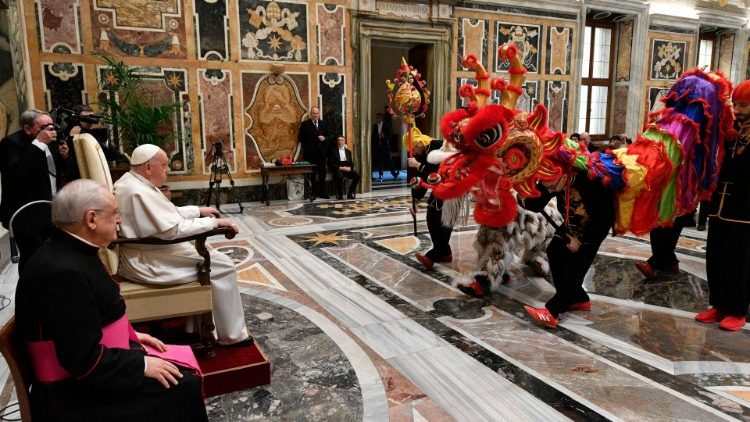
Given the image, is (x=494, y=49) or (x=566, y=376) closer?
(x=566, y=376)

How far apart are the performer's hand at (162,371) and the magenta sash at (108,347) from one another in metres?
0.10

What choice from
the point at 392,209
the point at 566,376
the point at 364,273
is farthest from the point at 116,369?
the point at 392,209

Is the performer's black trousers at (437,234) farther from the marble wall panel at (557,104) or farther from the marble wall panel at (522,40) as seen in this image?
the marble wall panel at (557,104)

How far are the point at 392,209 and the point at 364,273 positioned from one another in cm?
349

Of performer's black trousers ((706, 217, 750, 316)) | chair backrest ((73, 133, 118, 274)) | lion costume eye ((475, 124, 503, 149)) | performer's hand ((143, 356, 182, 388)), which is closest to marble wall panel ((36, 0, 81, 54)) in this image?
chair backrest ((73, 133, 118, 274))

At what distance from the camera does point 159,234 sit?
2.71 metres

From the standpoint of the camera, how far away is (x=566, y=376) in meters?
2.84

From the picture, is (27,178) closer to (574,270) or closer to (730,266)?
(574,270)

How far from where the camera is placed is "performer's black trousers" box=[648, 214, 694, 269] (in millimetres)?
4613

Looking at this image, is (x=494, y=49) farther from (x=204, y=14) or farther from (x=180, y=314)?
(x=180, y=314)

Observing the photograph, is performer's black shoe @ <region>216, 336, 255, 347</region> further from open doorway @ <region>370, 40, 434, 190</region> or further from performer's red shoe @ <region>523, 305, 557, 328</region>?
open doorway @ <region>370, 40, 434, 190</region>

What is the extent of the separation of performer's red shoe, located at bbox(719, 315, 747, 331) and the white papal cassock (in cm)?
320

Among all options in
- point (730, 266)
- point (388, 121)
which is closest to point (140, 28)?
point (388, 121)

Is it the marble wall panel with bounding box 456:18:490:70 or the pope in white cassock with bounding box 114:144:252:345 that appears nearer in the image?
the pope in white cassock with bounding box 114:144:252:345
